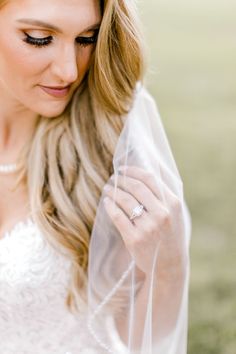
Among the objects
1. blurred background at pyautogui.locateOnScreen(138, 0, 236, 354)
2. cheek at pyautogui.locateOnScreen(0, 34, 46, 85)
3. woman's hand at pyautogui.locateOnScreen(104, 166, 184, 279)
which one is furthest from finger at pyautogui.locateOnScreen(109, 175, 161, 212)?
blurred background at pyautogui.locateOnScreen(138, 0, 236, 354)

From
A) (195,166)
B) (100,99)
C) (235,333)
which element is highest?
(100,99)

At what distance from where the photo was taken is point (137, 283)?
10.6ft

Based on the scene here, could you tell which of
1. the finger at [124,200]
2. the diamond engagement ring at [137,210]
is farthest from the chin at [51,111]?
the diamond engagement ring at [137,210]

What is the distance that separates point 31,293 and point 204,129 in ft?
22.2

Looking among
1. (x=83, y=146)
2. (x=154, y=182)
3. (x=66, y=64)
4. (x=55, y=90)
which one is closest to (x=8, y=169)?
(x=83, y=146)

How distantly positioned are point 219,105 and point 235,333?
5394mm

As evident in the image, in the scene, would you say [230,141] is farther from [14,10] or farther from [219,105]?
[14,10]

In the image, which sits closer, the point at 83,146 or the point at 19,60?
the point at 19,60

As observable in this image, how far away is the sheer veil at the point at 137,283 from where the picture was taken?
312 cm

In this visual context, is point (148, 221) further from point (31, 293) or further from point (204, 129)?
point (204, 129)

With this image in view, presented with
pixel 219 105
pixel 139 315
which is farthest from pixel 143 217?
pixel 219 105

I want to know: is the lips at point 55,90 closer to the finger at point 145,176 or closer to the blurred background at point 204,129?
the finger at point 145,176

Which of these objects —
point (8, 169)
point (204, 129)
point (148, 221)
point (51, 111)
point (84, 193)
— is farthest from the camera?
point (204, 129)

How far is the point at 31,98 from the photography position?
316 cm
